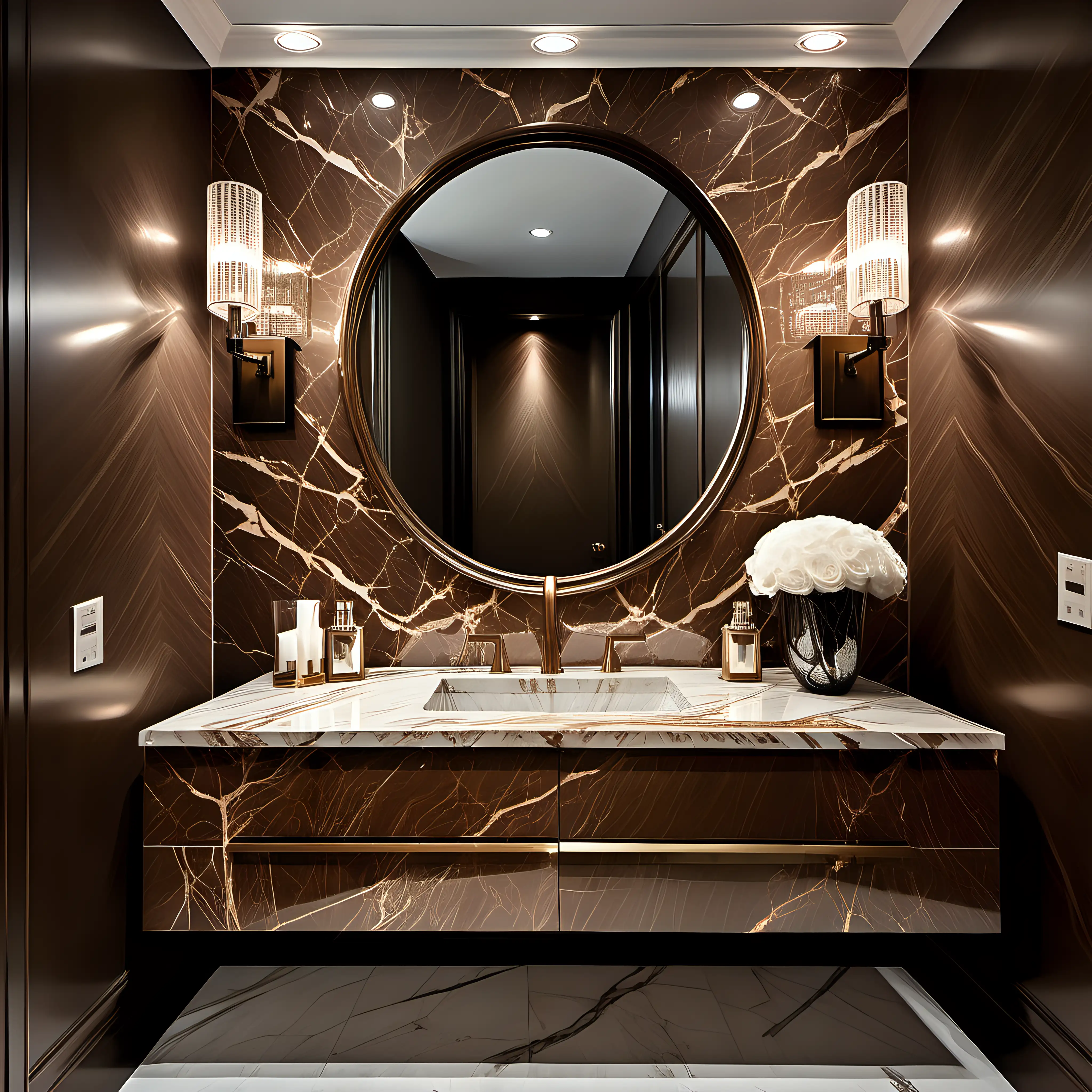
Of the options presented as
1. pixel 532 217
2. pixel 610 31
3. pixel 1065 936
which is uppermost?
pixel 610 31

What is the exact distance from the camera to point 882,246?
1644 millimetres

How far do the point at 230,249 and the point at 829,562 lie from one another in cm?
148

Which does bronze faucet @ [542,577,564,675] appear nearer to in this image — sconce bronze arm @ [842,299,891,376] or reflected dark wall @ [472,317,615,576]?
reflected dark wall @ [472,317,615,576]

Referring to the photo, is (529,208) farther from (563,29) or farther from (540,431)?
(540,431)

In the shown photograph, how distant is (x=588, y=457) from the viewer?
1863 millimetres

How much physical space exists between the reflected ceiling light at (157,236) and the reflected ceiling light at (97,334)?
0.70 ft

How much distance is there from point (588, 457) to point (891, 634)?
0.90m

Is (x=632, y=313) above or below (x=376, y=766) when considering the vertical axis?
above

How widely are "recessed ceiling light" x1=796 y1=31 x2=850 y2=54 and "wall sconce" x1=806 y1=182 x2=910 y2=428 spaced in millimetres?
370

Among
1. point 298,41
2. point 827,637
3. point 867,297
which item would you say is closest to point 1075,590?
point 827,637

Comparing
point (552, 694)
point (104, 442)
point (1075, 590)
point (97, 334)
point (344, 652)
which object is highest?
point (97, 334)

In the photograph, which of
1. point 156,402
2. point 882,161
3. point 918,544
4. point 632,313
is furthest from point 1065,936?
point 156,402

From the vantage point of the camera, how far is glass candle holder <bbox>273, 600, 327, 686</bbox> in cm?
169

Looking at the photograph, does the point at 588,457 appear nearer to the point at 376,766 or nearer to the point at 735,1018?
the point at 376,766
